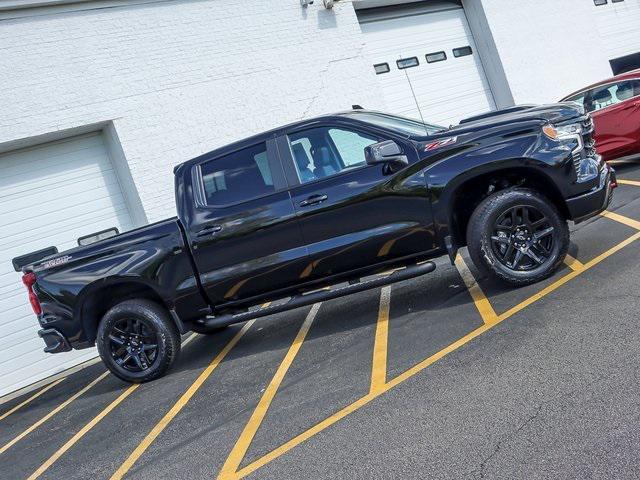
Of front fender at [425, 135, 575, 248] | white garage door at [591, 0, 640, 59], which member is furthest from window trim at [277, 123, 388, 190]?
white garage door at [591, 0, 640, 59]

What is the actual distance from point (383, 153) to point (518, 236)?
1429 millimetres

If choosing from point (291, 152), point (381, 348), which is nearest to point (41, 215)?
point (291, 152)

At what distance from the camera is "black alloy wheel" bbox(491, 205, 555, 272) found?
6.05 m

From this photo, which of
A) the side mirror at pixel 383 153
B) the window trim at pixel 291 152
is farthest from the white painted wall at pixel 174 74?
the side mirror at pixel 383 153

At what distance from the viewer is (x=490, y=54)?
15344mm

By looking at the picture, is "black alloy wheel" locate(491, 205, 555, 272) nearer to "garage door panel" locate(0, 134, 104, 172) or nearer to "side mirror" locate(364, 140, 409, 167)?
"side mirror" locate(364, 140, 409, 167)

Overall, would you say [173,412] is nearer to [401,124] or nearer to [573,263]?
[401,124]

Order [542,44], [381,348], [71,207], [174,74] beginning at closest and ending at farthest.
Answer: [381,348], [71,207], [174,74], [542,44]

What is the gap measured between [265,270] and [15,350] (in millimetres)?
5522

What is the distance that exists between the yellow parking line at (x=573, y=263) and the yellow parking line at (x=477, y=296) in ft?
2.81

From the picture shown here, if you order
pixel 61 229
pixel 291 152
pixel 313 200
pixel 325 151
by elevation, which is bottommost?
pixel 313 200

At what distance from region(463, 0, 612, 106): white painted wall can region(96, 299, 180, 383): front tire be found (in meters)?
10.9

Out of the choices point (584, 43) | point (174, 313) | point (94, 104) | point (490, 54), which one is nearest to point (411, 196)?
point (174, 313)

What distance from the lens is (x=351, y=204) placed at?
6.27 metres
